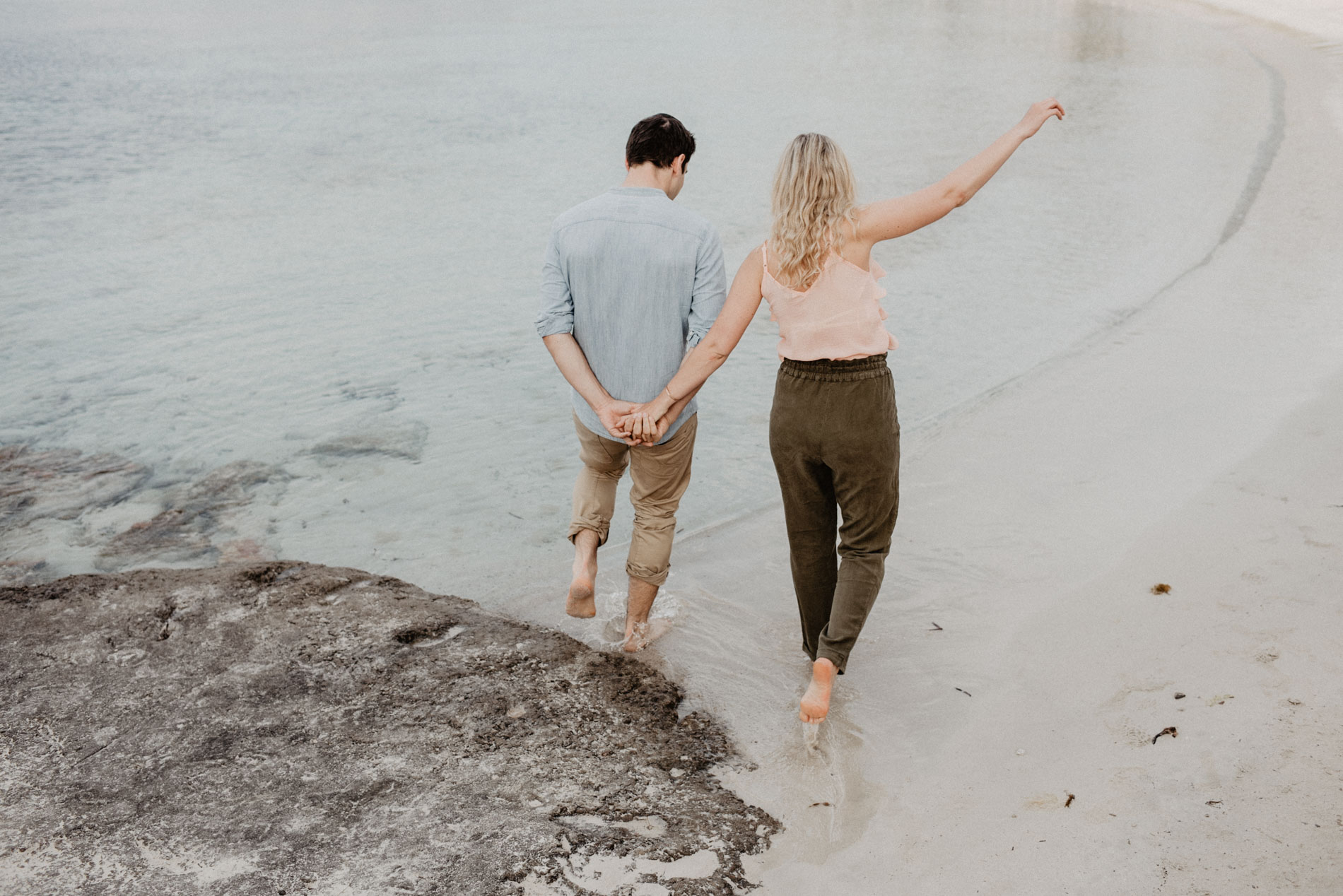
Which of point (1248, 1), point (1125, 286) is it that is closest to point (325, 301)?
point (1125, 286)

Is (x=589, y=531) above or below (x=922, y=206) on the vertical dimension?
below

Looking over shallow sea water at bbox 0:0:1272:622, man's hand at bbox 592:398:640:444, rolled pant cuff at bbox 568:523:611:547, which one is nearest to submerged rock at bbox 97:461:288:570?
shallow sea water at bbox 0:0:1272:622

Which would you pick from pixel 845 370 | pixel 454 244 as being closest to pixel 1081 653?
pixel 845 370

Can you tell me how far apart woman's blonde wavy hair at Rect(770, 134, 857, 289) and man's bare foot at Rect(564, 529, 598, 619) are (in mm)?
1486

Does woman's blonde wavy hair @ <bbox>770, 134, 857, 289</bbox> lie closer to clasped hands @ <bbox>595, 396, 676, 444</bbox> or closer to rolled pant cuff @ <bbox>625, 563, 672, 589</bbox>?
clasped hands @ <bbox>595, 396, 676, 444</bbox>

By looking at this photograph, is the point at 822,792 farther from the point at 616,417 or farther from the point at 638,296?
the point at 638,296

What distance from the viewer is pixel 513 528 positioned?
5.25 m

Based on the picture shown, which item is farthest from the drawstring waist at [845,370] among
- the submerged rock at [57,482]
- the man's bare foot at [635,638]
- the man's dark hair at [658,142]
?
the submerged rock at [57,482]

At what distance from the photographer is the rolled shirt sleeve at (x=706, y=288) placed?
3307 mm

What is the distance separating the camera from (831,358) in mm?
2939

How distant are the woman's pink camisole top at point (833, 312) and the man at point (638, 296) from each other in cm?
43

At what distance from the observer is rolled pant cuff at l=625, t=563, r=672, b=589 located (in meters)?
3.80

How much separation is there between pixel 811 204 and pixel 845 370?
497 mm

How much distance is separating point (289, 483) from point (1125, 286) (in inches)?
265
